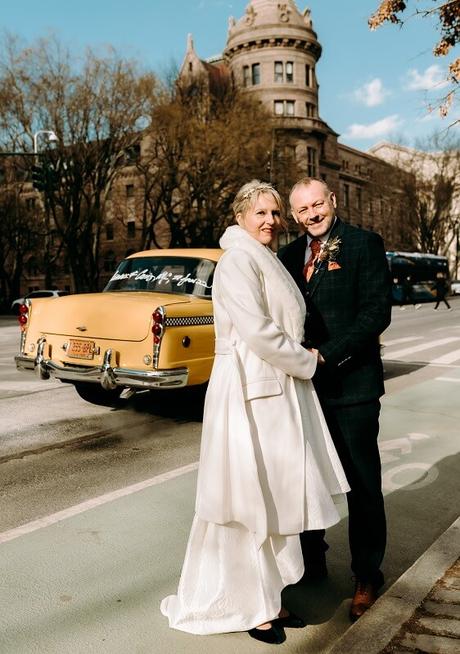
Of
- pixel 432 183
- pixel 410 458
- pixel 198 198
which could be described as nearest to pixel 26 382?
pixel 410 458

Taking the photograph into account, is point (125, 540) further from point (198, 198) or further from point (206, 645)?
point (198, 198)

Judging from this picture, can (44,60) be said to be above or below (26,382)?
above

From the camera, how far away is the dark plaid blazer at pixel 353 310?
3031 mm

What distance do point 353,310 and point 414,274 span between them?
45.5 metres

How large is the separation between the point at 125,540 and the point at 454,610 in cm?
196

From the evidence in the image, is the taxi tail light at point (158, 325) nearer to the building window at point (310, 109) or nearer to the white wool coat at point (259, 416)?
the white wool coat at point (259, 416)

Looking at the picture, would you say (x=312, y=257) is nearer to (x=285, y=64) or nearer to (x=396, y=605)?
(x=396, y=605)

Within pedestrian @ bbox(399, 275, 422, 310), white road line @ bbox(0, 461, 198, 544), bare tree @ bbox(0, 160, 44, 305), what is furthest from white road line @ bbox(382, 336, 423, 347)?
pedestrian @ bbox(399, 275, 422, 310)

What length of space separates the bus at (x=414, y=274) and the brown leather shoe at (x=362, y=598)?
41.2m

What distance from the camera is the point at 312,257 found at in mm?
3258

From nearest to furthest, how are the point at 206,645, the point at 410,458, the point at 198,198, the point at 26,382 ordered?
the point at 206,645 < the point at 410,458 < the point at 26,382 < the point at 198,198

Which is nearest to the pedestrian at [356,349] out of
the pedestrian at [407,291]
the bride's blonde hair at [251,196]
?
the bride's blonde hair at [251,196]

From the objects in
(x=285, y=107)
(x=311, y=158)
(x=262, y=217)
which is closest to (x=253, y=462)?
(x=262, y=217)

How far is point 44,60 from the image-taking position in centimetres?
2823
